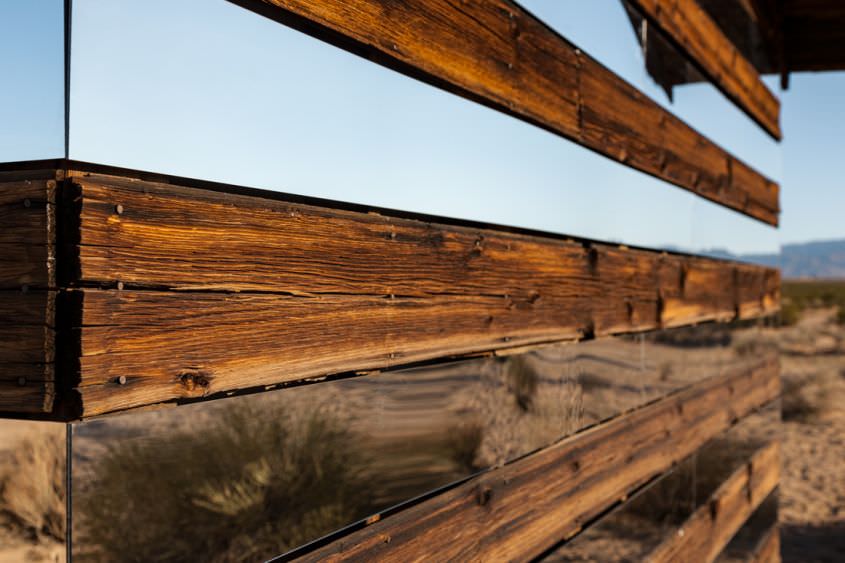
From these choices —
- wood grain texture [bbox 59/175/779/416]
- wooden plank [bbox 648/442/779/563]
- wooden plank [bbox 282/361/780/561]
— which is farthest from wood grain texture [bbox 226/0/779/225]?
wooden plank [bbox 648/442/779/563]

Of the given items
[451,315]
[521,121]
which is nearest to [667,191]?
[521,121]

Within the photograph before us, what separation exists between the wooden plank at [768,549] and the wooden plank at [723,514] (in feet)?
0.66

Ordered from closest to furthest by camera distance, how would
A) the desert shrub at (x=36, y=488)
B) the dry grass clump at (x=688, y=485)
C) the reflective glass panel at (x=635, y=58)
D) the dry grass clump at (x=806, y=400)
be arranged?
the desert shrub at (x=36, y=488) < the reflective glass panel at (x=635, y=58) < the dry grass clump at (x=688, y=485) < the dry grass clump at (x=806, y=400)

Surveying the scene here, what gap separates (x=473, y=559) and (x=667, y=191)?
1.57 meters

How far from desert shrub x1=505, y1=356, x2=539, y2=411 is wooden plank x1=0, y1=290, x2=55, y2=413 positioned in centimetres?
101

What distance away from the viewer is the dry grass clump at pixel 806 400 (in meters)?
13.4

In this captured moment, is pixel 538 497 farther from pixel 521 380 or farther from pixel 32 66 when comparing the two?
pixel 32 66

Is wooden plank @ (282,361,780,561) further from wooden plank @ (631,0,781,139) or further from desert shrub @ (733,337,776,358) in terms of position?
wooden plank @ (631,0,781,139)

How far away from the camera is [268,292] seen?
1025 millimetres

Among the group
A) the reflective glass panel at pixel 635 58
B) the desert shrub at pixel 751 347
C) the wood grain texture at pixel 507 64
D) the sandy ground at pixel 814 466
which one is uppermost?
the reflective glass panel at pixel 635 58

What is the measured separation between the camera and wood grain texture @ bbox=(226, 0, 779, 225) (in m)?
1.16

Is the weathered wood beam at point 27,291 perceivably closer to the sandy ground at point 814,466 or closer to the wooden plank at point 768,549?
the wooden plank at point 768,549

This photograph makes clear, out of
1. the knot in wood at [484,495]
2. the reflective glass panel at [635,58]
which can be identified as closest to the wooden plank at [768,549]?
the reflective glass panel at [635,58]

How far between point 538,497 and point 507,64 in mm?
923
